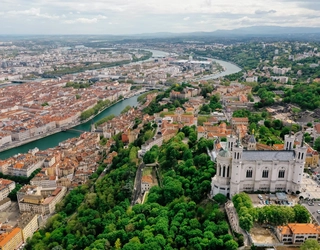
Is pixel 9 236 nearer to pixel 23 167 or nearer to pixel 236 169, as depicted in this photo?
pixel 23 167

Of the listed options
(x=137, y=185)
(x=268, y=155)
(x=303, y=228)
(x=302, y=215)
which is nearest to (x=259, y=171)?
(x=268, y=155)

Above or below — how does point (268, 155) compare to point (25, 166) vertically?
above

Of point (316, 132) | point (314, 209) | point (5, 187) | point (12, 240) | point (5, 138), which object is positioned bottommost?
point (12, 240)

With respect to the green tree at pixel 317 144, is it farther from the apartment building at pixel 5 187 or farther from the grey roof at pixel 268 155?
→ the apartment building at pixel 5 187

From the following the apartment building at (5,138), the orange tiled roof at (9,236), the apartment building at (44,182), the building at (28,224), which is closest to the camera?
the orange tiled roof at (9,236)

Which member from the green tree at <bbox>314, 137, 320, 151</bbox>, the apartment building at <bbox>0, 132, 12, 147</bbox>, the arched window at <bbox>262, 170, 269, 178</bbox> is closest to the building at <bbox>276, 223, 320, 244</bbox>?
the arched window at <bbox>262, 170, 269, 178</bbox>

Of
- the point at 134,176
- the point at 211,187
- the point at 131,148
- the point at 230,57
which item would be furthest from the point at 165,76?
the point at 211,187

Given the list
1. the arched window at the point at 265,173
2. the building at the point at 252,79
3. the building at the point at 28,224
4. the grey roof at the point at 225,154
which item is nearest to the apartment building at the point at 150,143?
the building at the point at 28,224
